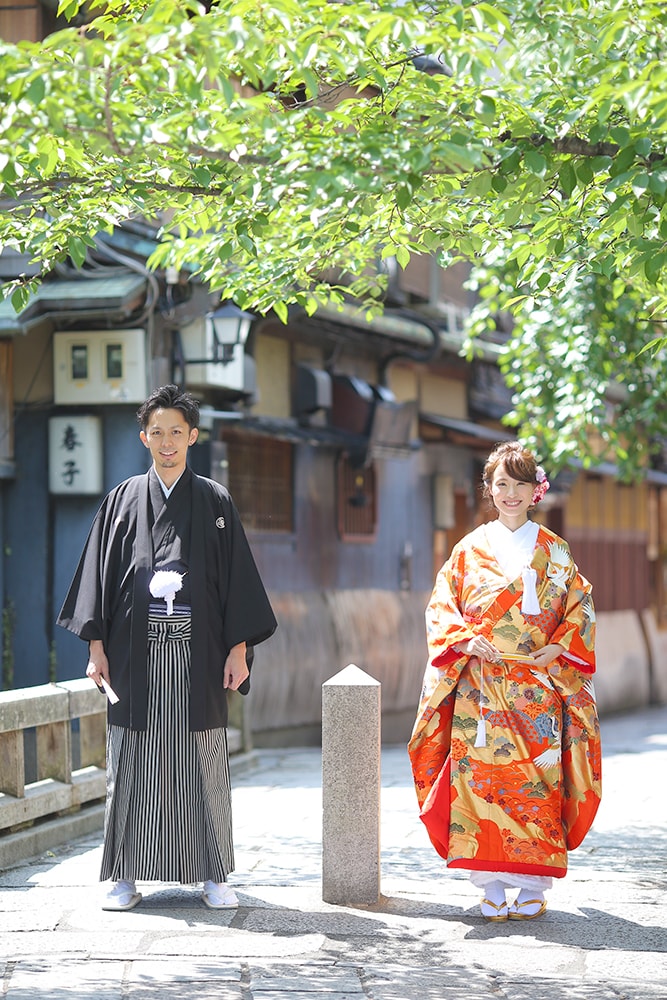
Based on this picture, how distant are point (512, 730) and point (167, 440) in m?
1.91

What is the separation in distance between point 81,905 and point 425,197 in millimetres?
3295

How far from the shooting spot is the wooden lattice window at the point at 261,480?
13.1 metres

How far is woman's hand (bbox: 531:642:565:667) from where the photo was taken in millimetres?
6031

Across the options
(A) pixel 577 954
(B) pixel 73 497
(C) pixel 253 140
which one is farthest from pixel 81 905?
(B) pixel 73 497

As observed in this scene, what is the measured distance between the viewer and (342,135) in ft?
15.9

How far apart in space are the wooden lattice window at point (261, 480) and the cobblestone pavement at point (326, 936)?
5.55 meters

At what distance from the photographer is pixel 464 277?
18406mm

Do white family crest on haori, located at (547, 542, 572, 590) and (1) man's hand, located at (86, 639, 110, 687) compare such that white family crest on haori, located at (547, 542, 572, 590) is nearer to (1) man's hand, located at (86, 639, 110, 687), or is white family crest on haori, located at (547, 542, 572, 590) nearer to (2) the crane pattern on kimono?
(2) the crane pattern on kimono

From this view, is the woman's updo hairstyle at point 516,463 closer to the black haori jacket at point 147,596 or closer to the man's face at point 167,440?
the black haori jacket at point 147,596

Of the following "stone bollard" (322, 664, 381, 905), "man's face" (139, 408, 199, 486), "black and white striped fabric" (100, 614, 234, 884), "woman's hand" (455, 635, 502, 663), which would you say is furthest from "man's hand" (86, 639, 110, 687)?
"woman's hand" (455, 635, 502, 663)

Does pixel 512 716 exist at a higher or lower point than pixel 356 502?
lower

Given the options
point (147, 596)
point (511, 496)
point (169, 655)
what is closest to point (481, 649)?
point (511, 496)

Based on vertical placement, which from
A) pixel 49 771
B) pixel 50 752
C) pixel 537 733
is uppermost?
pixel 537 733

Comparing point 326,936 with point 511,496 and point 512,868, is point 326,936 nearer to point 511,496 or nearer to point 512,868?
point 512,868
